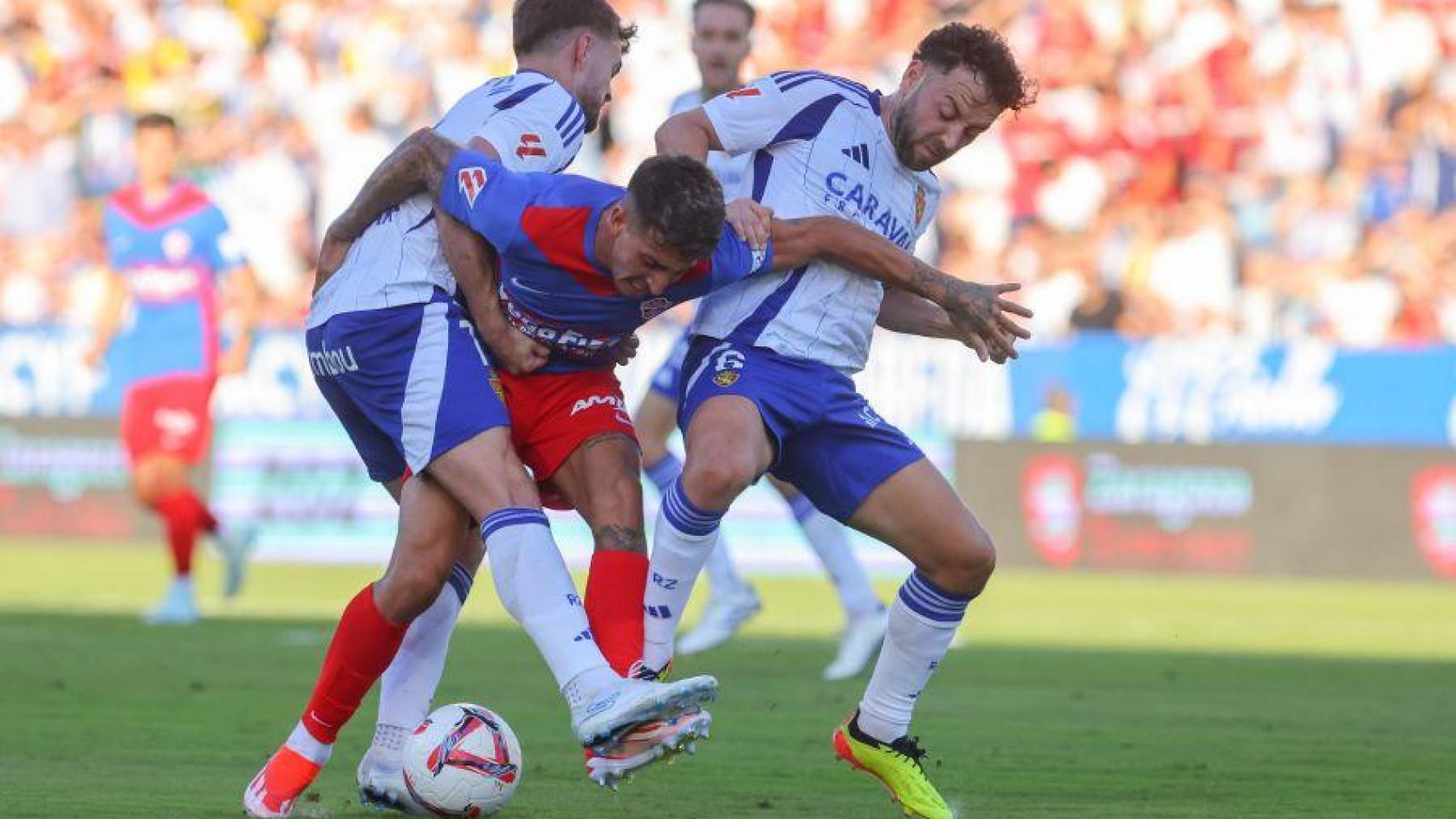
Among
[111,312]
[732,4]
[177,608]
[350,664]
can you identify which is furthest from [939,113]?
[111,312]

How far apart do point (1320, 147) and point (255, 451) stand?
10.4 m

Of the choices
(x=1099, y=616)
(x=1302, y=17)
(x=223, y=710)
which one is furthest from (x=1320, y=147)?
(x=223, y=710)

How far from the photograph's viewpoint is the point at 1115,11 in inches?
950

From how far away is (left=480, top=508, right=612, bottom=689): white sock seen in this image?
634cm

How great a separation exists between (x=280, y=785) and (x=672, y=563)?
51.7 inches

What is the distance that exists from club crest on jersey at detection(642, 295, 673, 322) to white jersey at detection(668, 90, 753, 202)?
14.9 inches

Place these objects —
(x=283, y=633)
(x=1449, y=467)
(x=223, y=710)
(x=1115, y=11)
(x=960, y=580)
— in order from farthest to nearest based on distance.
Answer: (x=1115, y=11), (x=1449, y=467), (x=283, y=633), (x=223, y=710), (x=960, y=580)

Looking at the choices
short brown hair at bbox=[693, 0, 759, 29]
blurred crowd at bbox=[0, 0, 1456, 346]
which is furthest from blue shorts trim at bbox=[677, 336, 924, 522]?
blurred crowd at bbox=[0, 0, 1456, 346]

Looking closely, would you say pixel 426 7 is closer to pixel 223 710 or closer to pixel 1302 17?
pixel 1302 17

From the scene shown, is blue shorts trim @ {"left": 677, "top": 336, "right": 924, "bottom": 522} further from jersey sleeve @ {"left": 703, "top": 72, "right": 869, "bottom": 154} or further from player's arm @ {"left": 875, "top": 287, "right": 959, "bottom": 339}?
jersey sleeve @ {"left": 703, "top": 72, "right": 869, "bottom": 154}

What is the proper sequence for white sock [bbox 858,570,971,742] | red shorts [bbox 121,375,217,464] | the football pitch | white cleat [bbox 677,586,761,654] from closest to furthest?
white sock [bbox 858,570,971,742] → the football pitch → white cleat [bbox 677,586,761,654] → red shorts [bbox 121,375,217,464]

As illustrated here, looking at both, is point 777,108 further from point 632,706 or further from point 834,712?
point 834,712

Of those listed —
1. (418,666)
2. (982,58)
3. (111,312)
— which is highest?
(982,58)

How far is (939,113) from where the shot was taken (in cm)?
716
